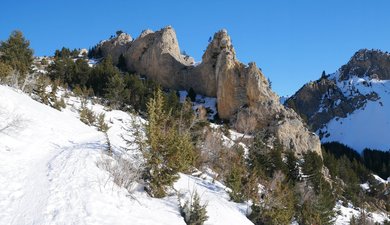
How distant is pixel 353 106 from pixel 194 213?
137885mm

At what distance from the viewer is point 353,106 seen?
134m

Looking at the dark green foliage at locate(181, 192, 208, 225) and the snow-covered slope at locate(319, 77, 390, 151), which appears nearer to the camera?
the dark green foliage at locate(181, 192, 208, 225)

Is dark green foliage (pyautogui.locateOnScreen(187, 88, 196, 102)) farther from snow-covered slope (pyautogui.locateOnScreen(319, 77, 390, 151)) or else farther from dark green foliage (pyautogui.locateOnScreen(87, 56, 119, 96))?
snow-covered slope (pyautogui.locateOnScreen(319, 77, 390, 151))

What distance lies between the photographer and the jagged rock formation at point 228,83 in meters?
49.7

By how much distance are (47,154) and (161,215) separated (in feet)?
18.7

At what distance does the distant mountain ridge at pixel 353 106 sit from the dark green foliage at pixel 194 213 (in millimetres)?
115355

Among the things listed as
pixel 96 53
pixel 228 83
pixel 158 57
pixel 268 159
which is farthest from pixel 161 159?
pixel 96 53

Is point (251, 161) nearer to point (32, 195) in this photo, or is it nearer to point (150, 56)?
point (32, 195)

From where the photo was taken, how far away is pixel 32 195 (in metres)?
8.53

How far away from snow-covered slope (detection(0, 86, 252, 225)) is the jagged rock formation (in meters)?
32.5

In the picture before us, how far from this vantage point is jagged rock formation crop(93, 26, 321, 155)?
163 feet

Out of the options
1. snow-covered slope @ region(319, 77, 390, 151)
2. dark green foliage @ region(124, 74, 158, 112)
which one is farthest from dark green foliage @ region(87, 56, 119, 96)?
snow-covered slope @ region(319, 77, 390, 151)

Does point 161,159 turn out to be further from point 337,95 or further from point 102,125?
point 337,95

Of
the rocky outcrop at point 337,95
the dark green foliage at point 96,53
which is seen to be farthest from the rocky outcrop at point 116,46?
the rocky outcrop at point 337,95
